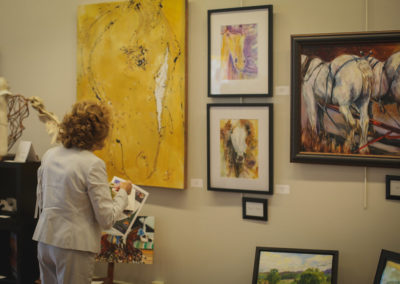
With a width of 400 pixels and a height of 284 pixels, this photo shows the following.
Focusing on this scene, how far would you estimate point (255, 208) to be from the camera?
2434 mm

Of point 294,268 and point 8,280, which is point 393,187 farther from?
point 8,280

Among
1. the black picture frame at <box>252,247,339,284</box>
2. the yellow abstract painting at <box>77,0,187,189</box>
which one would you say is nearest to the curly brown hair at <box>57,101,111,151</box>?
the yellow abstract painting at <box>77,0,187,189</box>

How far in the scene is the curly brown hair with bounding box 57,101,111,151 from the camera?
179 centimetres

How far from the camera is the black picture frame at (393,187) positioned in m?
2.16

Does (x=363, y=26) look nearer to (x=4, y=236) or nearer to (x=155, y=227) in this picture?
(x=155, y=227)

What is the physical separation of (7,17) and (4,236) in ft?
5.87

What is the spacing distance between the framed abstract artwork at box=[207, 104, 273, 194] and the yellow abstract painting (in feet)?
0.72

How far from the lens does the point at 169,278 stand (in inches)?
106

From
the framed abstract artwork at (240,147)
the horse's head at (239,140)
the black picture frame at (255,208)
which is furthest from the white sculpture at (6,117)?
the black picture frame at (255,208)

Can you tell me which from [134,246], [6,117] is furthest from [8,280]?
[6,117]

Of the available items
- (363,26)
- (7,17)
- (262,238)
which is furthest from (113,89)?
(363,26)

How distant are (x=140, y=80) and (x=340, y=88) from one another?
1330 mm

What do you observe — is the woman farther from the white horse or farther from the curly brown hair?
the white horse

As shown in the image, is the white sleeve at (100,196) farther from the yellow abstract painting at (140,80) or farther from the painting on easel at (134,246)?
the yellow abstract painting at (140,80)
